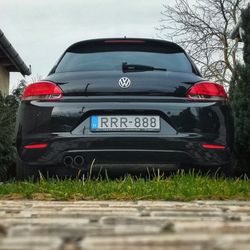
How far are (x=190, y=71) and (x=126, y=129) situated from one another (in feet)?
3.00

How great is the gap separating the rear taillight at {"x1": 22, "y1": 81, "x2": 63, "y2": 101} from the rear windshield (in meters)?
0.30

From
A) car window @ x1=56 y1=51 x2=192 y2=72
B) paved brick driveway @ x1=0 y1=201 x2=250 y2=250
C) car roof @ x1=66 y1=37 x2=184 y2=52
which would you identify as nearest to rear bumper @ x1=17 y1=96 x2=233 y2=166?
car window @ x1=56 y1=51 x2=192 y2=72

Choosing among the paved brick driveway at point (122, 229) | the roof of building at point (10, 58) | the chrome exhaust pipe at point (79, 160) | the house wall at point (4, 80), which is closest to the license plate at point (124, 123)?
the chrome exhaust pipe at point (79, 160)

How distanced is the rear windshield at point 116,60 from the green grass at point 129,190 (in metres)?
1.10

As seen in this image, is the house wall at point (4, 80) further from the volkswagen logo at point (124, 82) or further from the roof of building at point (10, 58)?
the volkswagen logo at point (124, 82)

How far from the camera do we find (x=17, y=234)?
2150mm

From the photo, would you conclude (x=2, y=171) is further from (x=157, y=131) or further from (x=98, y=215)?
(x=98, y=215)

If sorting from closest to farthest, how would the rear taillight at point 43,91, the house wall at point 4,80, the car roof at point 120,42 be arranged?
the rear taillight at point 43,91 → the car roof at point 120,42 → the house wall at point 4,80

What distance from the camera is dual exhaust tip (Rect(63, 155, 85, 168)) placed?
197 inches

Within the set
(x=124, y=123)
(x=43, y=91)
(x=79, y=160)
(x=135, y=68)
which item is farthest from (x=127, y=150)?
(x=43, y=91)

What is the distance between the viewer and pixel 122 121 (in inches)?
197

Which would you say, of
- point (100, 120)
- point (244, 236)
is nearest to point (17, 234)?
point (244, 236)

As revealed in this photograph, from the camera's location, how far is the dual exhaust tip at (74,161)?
502 centimetres

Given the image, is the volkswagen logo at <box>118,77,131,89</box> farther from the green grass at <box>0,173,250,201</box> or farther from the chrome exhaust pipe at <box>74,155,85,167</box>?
the green grass at <box>0,173,250,201</box>
